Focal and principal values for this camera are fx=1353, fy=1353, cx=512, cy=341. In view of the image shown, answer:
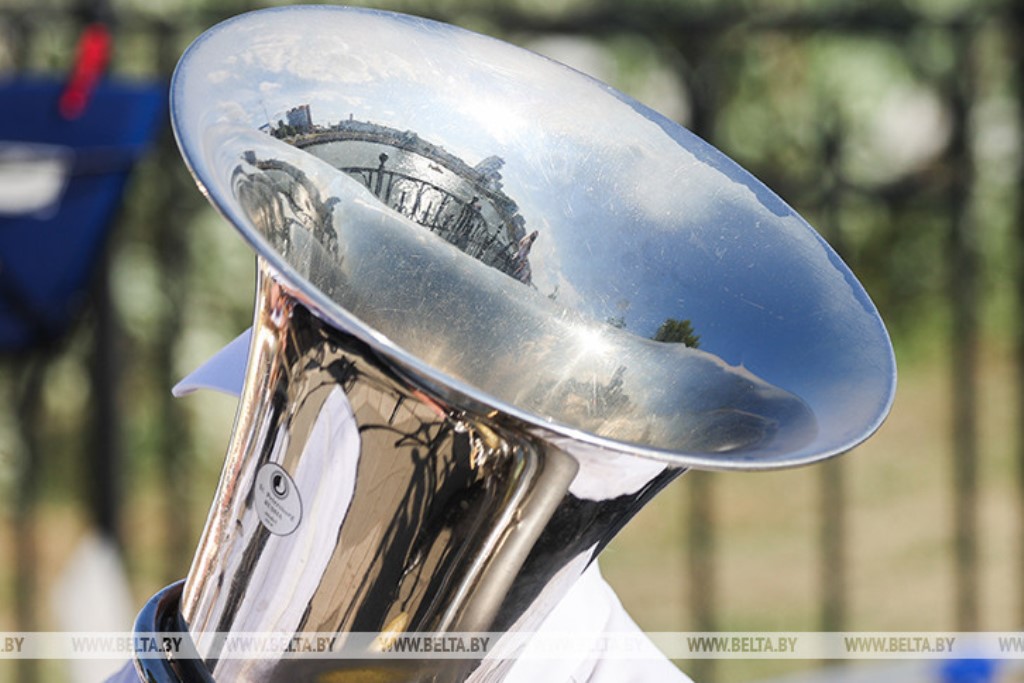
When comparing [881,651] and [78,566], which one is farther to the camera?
[881,651]

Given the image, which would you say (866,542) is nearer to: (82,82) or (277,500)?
(82,82)

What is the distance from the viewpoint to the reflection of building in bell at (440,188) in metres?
1.52

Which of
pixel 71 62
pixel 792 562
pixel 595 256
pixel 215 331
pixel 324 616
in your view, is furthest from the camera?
pixel 792 562

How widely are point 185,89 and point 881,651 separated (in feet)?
10.6

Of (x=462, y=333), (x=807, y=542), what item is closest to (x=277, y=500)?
(x=462, y=333)

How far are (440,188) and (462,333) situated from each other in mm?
170

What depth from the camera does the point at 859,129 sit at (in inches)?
168

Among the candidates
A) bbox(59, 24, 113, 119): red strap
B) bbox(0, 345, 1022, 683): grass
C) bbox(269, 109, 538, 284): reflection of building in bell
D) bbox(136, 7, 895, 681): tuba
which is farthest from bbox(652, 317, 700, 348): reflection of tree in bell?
bbox(0, 345, 1022, 683): grass

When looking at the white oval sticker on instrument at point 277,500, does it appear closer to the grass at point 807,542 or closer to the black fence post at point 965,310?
the grass at point 807,542

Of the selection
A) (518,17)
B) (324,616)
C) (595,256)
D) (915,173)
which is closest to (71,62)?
(518,17)

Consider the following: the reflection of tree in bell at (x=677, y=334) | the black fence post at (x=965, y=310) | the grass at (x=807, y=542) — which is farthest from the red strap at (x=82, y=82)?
the black fence post at (x=965, y=310)

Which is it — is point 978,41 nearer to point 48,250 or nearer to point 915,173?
point 915,173

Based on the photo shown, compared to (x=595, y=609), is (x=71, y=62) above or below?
below

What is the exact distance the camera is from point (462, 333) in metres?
1.58
